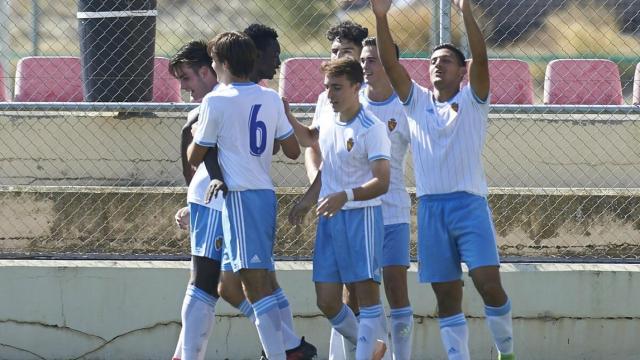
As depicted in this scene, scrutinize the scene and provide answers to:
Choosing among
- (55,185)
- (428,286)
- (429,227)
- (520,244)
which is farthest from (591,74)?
(55,185)

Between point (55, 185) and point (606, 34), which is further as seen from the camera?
point (606, 34)

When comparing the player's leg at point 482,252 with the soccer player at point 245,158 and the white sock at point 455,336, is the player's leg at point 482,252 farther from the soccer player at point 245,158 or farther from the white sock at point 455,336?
the soccer player at point 245,158

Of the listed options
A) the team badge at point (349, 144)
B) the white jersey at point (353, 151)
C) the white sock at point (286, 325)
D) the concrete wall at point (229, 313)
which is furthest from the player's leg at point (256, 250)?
the concrete wall at point (229, 313)

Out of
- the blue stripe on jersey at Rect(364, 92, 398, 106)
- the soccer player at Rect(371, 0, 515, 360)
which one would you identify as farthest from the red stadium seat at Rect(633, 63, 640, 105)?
the soccer player at Rect(371, 0, 515, 360)

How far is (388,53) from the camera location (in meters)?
6.63

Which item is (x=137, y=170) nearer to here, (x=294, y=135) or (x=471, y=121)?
(x=294, y=135)

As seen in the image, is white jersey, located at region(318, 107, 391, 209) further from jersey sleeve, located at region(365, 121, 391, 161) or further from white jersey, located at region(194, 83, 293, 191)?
white jersey, located at region(194, 83, 293, 191)

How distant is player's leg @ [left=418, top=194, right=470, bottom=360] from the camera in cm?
663

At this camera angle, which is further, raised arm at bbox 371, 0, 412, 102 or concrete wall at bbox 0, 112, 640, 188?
concrete wall at bbox 0, 112, 640, 188

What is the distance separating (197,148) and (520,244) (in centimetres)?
273

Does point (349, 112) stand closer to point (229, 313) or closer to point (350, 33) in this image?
point (350, 33)

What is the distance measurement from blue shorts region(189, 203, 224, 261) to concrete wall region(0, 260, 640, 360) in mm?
1190

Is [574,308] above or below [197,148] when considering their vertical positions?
below

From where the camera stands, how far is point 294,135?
6770 millimetres
